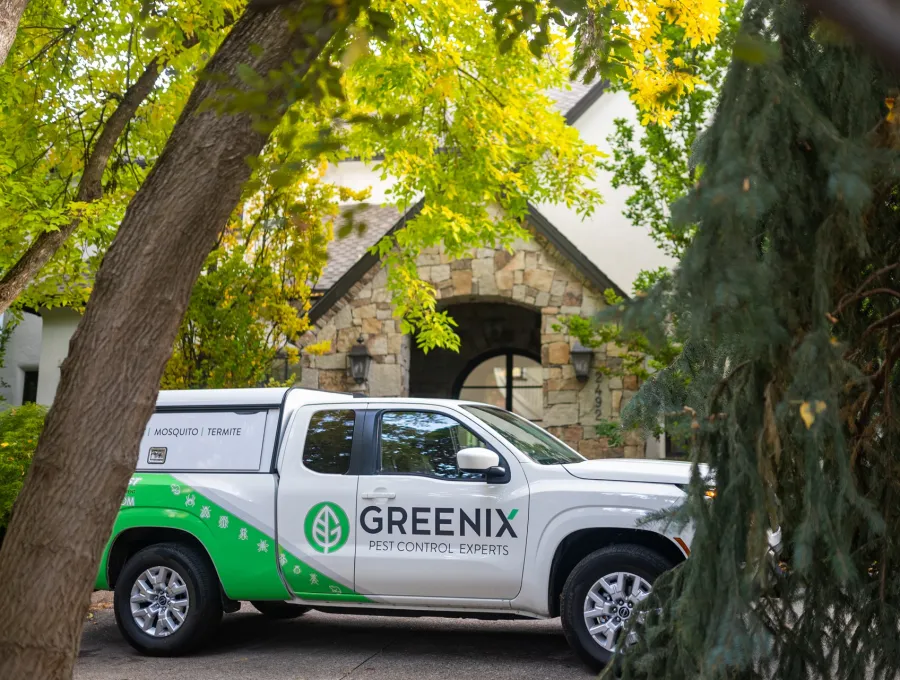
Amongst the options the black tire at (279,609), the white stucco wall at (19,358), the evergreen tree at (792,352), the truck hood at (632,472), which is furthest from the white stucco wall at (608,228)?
the evergreen tree at (792,352)

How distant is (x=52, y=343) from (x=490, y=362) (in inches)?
348

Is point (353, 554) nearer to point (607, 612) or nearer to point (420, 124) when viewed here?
point (607, 612)

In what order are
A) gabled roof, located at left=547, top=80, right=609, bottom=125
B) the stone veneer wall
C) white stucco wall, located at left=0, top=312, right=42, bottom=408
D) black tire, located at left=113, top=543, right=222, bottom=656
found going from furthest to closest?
white stucco wall, located at left=0, top=312, right=42, bottom=408, gabled roof, located at left=547, top=80, right=609, bottom=125, the stone veneer wall, black tire, located at left=113, top=543, right=222, bottom=656

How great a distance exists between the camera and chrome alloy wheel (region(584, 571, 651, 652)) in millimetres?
6441

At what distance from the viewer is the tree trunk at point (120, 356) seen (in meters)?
3.93

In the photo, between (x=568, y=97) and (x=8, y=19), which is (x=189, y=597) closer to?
(x=8, y=19)

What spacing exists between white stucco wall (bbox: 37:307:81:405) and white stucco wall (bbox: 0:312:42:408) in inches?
54.9

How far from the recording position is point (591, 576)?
257 inches

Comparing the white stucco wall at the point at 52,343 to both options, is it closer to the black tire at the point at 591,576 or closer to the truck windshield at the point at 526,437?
the truck windshield at the point at 526,437

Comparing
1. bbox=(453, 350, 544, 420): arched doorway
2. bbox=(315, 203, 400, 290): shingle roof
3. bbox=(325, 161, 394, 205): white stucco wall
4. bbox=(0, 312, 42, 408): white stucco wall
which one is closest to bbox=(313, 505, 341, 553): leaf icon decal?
bbox=(315, 203, 400, 290): shingle roof

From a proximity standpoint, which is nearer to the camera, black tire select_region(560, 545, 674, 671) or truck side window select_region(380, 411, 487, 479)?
black tire select_region(560, 545, 674, 671)

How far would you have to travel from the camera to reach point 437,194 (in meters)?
12.0

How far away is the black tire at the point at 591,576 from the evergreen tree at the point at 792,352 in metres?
3.18

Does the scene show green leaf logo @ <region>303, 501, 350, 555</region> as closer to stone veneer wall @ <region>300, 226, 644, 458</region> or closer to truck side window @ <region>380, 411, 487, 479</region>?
truck side window @ <region>380, 411, 487, 479</region>
